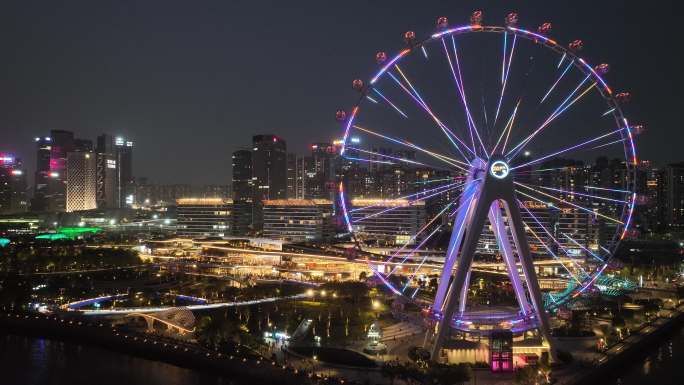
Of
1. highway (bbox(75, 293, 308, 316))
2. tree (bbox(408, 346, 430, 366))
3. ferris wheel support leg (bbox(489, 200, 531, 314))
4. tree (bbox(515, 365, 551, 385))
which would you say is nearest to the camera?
tree (bbox(515, 365, 551, 385))

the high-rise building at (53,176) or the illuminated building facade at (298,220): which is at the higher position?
the high-rise building at (53,176)

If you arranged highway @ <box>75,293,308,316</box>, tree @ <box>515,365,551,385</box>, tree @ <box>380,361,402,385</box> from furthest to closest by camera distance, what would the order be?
highway @ <box>75,293,308,316</box> → tree @ <box>380,361,402,385</box> → tree @ <box>515,365,551,385</box>

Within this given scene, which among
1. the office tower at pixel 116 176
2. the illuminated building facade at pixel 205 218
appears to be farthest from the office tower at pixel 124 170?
the illuminated building facade at pixel 205 218

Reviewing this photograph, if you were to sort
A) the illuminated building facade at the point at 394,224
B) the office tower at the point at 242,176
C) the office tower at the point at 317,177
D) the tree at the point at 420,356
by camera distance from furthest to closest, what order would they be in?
the office tower at the point at 242,176, the office tower at the point at 317,177, the illuminated building facade at the point at 394,224, the tree at the point at 420,356

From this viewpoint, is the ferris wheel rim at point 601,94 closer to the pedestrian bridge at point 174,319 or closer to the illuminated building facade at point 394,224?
the pedestrian bridge at point 174,319

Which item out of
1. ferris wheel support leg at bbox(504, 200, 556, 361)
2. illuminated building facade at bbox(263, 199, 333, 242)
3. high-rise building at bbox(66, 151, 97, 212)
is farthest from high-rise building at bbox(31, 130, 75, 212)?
ferris wheel support leg at bbox(504, 200, 556, 361)

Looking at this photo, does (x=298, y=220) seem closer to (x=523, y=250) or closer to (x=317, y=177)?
(x=317, y=177)

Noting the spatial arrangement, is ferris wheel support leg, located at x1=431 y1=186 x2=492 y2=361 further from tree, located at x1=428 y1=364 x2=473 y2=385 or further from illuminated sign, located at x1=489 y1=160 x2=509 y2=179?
illuminated sign, located at x1=489 y1=160 x2=509 y2=179
